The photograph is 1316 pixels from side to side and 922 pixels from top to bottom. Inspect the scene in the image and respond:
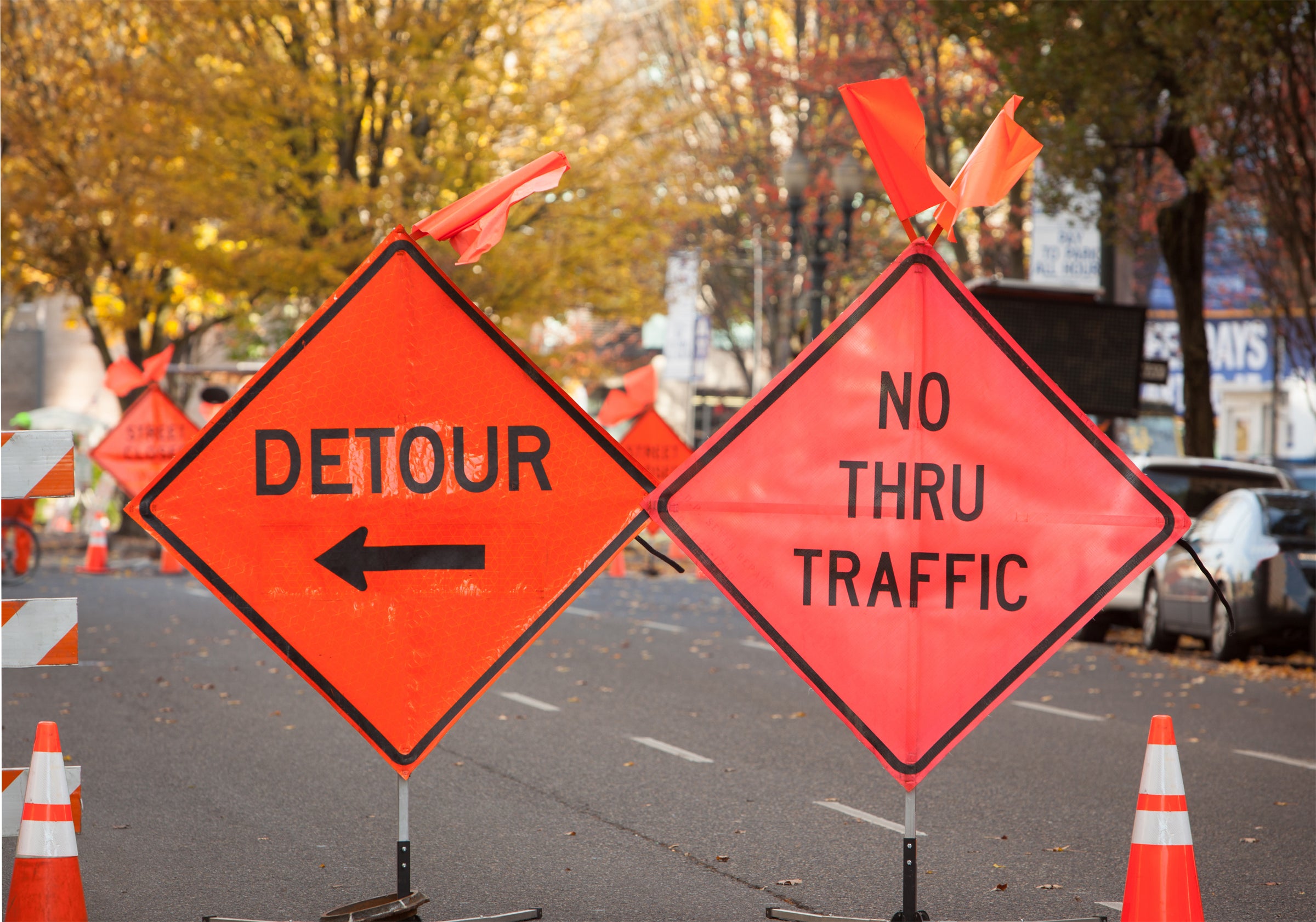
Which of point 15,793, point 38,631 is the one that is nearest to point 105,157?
point 38,631

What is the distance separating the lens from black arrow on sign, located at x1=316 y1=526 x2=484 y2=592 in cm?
527

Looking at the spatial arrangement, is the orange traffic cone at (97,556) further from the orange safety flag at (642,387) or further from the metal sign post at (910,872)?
the metal sign post at (910,872)

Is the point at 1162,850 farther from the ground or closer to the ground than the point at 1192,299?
closer to the ground

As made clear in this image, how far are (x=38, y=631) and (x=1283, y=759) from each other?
6998mm

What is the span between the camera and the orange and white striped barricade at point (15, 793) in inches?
199

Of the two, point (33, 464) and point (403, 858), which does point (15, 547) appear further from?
point (403, 858)

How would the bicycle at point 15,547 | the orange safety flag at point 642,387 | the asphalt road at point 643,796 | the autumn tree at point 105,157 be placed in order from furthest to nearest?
the autumn tree at point 105,157 < the orange safety flag at point 642,387 < the bicycle at point 15,547 < the asphalt road at point 643,796

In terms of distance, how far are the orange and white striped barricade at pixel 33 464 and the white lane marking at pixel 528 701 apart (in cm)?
588

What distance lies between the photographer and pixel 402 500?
530 cm

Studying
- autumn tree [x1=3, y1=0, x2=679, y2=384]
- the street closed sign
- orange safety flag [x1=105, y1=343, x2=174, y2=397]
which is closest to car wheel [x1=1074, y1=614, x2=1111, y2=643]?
the street closed sign

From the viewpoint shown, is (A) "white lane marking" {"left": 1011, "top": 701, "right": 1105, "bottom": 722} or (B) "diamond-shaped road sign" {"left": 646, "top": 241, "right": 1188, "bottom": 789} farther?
(A) "white lane marking" {"left": 1011, "top": 701, "right": 1105, "bottom": 722}

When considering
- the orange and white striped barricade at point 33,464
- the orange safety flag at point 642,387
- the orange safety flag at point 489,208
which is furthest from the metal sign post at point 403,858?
the orange safety flag at point 642,387

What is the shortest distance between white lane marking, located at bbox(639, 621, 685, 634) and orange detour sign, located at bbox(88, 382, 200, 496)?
717 cm

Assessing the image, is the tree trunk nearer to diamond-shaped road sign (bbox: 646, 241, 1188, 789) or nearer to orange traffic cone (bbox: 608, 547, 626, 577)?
orange traffic cone (bbox: 608, 547, 626, 577)
